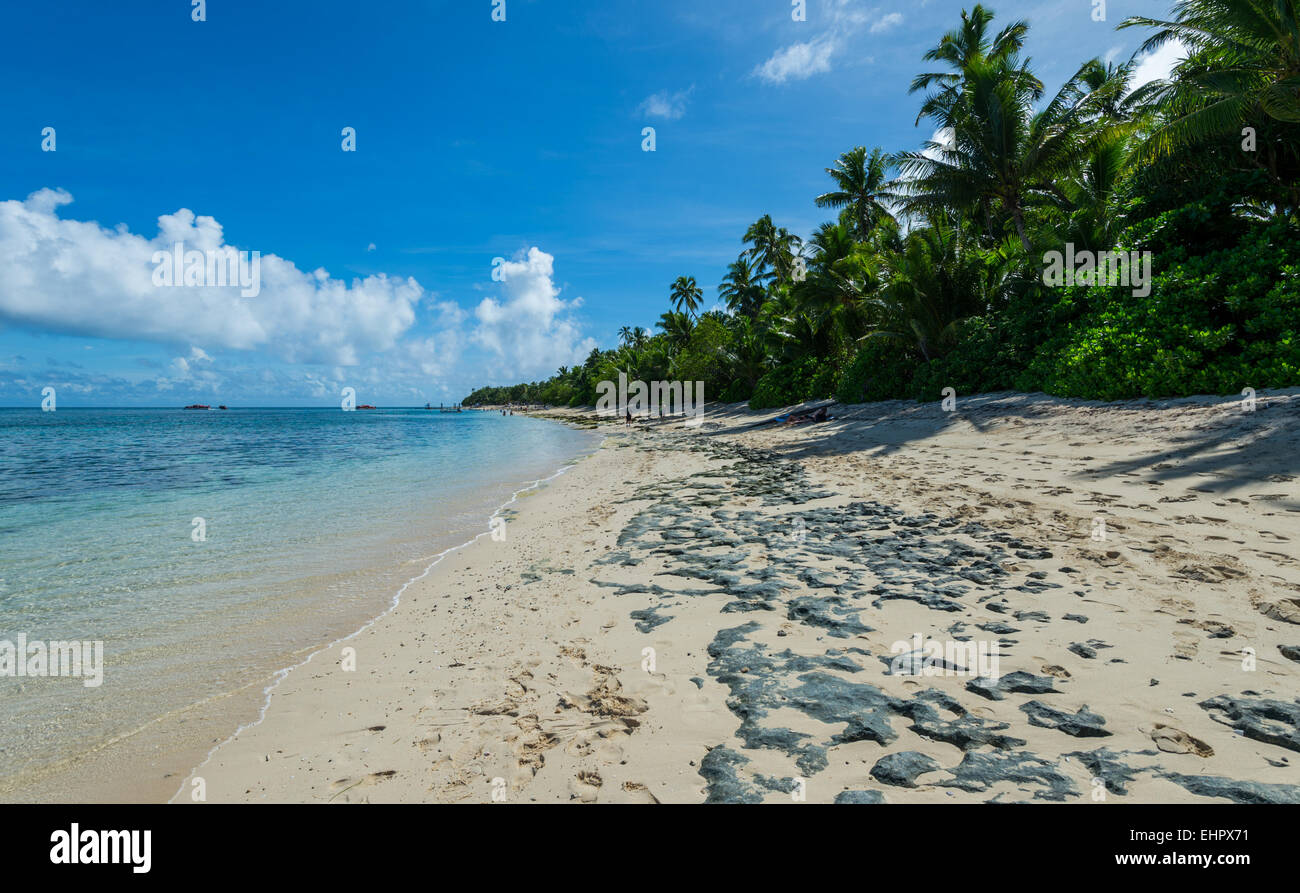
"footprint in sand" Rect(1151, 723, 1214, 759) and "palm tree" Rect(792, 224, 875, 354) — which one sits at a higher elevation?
"palm tree" Rect(792, 224, 875, 354)

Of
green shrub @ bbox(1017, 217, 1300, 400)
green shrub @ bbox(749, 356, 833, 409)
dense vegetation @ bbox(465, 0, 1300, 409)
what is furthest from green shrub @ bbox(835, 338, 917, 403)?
green shrub @ bbox(1017, 217, 1300, 400)

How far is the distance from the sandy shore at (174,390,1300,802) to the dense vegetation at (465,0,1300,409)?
16.7ft

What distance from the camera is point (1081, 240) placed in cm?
1703

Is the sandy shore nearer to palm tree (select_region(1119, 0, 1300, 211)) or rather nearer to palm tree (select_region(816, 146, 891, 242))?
palm tree (select_region(1119, 0, 1300, 211))

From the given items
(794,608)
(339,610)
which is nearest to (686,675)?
(794,608)

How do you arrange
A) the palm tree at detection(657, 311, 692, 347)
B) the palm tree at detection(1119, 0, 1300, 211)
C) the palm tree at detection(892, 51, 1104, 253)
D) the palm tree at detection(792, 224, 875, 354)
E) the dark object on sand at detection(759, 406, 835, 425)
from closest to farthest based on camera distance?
the palm tree at detection(1119, 0, 1300, 211), the palm tree at detection(892, 51, 1104, 253), the dark object on sand at detection(759, 406, 835, 425), the palm tree at detection(792, 224, 875, 354), the palm tree at detection(657, 311, 692, 347)

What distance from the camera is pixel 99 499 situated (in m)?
14.2

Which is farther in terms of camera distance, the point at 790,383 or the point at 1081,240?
the point at 790,383

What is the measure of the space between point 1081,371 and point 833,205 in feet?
99.2

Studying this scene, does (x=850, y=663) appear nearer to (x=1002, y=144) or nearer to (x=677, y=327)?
(x=1002, y=144)

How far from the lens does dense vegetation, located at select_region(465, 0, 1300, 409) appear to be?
11664 millimetres

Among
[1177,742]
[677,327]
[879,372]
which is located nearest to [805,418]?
[879,372]

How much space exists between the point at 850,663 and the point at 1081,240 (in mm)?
20263

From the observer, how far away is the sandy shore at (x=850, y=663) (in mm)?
2590
